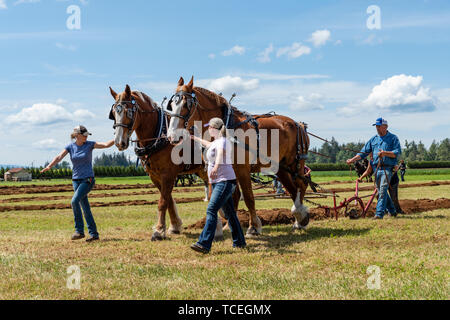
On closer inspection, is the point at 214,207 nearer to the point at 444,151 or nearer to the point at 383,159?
the point at 383,159

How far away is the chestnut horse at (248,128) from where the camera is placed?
7.59 metres

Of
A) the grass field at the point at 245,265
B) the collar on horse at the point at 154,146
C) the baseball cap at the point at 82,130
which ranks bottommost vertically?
the grass field at the point at 245,265

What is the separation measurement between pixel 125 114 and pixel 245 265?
11.4 ft

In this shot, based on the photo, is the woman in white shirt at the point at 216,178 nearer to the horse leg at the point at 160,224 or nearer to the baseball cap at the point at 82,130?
the horse leg at the point at 160,224

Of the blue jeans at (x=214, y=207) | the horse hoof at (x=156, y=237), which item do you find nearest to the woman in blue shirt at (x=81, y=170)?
the horse hoof at (x=156, y=237)

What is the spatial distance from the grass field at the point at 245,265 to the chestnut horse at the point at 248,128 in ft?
2.44

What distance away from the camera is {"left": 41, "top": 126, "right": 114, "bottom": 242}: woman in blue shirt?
825 centimetres

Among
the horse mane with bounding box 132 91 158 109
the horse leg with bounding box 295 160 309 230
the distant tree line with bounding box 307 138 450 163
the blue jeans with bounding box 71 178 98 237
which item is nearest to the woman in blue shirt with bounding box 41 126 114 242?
the blue jeans with bounding box 71 178 98 237

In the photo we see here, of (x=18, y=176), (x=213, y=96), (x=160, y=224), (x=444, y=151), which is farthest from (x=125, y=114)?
(x=444, y=151)

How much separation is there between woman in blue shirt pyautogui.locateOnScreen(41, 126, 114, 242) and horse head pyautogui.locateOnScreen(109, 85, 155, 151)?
0.44 meters

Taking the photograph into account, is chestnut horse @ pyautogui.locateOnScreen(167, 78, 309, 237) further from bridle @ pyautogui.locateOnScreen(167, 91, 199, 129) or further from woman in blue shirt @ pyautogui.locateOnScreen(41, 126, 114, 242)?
woman in blue shirt @ pyautogui.locateOnScreen(41, 126, 114, 242)

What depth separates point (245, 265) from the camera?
6.09 metres
